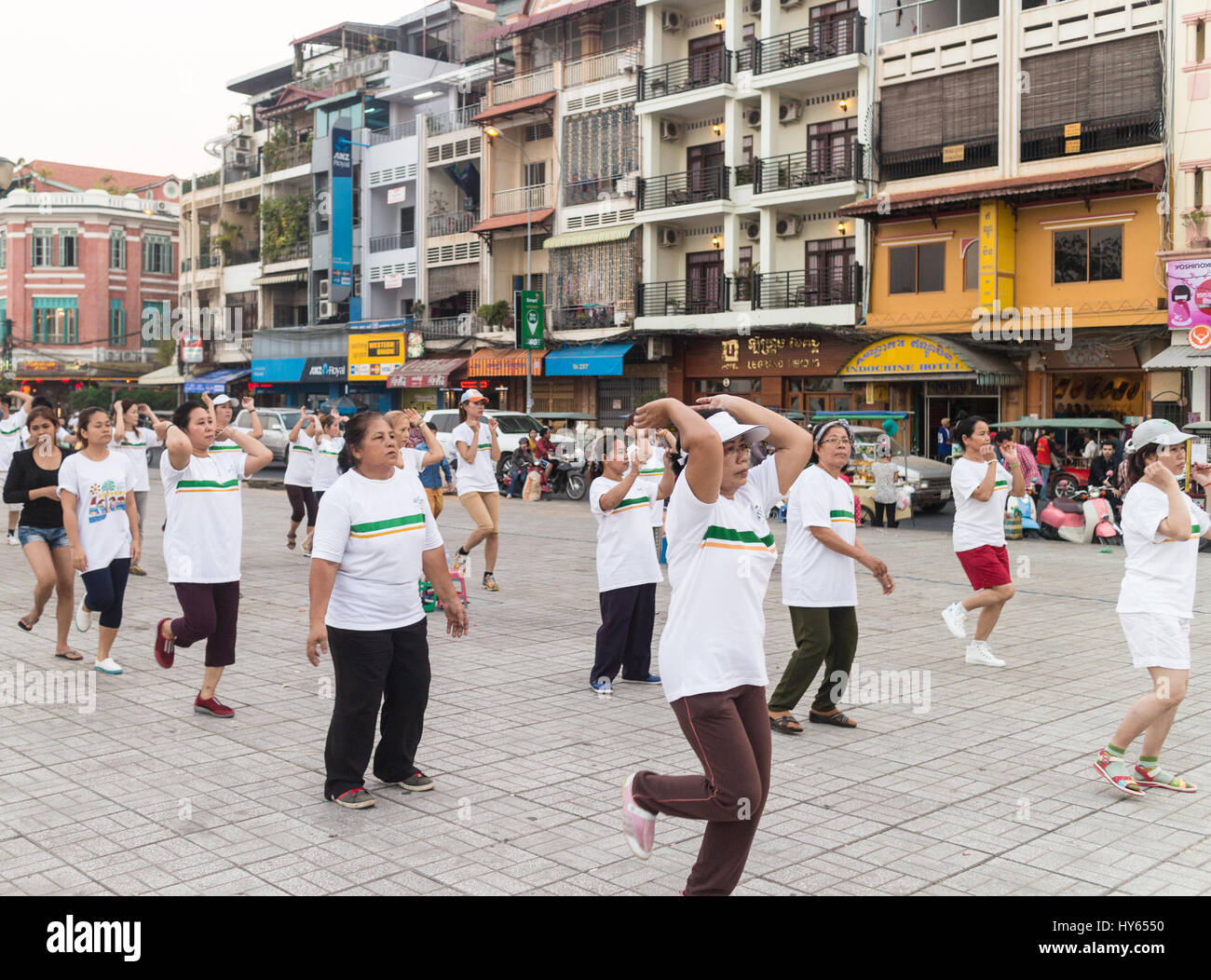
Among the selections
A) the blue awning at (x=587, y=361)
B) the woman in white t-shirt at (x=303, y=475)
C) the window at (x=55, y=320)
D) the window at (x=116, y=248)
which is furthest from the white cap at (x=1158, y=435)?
the window at (x=116, y=248)

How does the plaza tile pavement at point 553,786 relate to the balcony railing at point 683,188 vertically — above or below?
below

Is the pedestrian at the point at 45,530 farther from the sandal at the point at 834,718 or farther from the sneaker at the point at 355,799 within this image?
the sandal at the point at 834,718

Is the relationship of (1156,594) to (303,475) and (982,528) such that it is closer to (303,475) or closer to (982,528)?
(982,528)

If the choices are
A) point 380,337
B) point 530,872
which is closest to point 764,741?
point 530,872

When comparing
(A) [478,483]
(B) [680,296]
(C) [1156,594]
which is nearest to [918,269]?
(B) [680,296]

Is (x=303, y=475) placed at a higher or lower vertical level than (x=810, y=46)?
lower

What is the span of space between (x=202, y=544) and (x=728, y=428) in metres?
3.85

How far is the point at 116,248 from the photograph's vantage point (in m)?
64.8

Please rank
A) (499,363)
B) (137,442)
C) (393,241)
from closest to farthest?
(137,442), (499,363), (393,241)

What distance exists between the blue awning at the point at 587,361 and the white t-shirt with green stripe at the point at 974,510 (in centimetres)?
2697

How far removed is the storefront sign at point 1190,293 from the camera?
2427 centimetres

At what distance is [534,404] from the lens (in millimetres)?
40125

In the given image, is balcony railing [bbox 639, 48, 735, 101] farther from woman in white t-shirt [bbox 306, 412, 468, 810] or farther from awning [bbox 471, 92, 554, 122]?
woman in white t-shirt [bbox 306, 412, 468, 810]

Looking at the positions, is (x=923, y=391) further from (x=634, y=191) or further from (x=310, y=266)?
(x=310, y=266)
